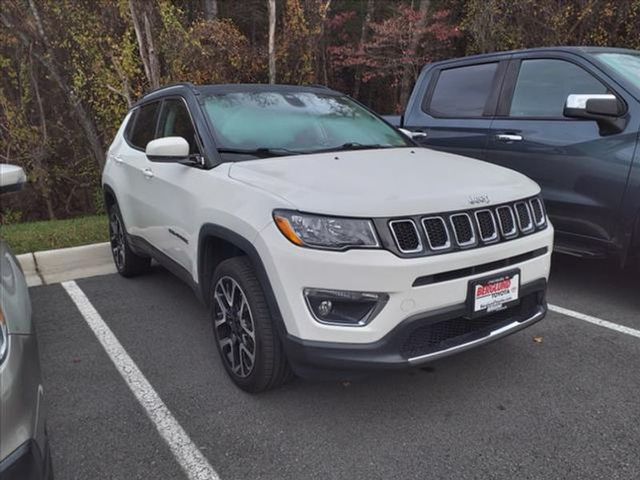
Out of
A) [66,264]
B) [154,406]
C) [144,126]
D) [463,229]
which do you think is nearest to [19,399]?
[154,406]

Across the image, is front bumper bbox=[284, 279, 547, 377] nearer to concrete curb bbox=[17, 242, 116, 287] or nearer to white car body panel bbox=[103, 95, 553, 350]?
white car body panel bbox=[103, 95, 553, 350]

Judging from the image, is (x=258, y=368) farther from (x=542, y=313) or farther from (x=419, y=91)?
(x=419, y=91)

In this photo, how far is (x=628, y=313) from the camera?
391cm

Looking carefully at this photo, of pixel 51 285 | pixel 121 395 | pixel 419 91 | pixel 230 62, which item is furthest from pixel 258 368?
pixel 230 62

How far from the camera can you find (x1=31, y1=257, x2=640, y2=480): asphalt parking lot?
239 cm

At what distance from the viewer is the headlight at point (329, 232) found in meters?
2.39

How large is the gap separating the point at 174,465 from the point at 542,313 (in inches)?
78.1

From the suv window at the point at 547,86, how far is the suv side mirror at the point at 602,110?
28 centimetres

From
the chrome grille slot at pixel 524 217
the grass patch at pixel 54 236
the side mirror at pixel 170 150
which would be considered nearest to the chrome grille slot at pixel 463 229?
the chrome grille slot at pixel 524 217

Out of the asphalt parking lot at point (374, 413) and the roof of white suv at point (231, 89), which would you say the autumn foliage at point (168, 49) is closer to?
the roof of white suv at point (231, 89)

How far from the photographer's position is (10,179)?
2602 mm

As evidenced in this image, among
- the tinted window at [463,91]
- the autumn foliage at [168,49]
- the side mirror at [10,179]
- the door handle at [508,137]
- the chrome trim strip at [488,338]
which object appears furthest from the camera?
the autumn foliage at [168,49]

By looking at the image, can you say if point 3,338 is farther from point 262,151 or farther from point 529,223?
point 529,223

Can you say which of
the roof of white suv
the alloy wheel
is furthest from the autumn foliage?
the alloy wheel
